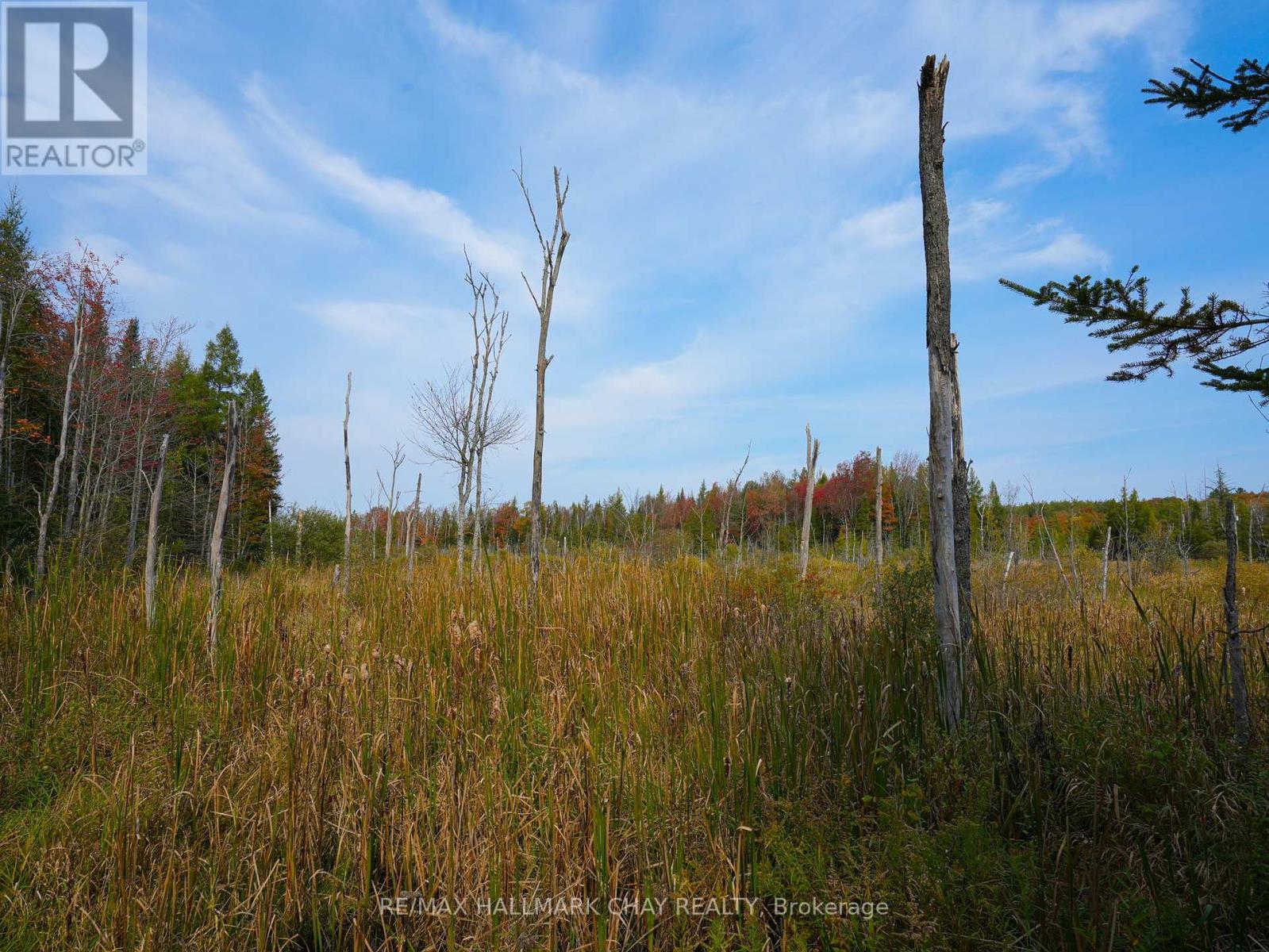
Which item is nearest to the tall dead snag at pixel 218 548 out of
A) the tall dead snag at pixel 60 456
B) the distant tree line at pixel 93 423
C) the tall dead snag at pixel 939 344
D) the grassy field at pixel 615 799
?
the grassy field at pixel 615 799

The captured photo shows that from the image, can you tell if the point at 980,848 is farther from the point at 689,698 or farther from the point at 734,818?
the point at 689,698

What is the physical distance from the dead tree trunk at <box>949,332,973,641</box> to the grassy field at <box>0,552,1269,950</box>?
353 millimetres

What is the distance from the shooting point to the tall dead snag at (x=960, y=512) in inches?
149

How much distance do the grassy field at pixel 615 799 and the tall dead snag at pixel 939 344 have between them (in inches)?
18.0

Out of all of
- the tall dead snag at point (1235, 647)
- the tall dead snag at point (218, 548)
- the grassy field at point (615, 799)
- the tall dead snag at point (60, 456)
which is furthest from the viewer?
the tall dead snag at point (60, 456)

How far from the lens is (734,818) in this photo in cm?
260

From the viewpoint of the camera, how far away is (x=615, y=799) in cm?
280

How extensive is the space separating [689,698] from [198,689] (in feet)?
11.7

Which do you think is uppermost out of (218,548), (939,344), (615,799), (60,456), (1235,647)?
(60,456)

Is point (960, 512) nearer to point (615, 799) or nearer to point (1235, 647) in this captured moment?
point (1235, 647)

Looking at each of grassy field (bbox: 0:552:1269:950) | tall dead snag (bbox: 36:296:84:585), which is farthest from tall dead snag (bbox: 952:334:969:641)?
tall dead snag (bbox: 36:296:84:585)

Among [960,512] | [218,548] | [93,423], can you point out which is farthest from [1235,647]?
[93,423]

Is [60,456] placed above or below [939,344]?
above

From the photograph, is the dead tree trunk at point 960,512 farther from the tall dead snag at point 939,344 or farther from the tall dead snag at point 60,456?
the tall dead snag at point 60,456
